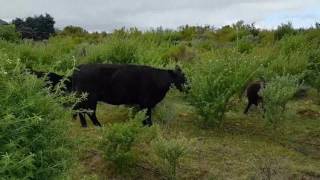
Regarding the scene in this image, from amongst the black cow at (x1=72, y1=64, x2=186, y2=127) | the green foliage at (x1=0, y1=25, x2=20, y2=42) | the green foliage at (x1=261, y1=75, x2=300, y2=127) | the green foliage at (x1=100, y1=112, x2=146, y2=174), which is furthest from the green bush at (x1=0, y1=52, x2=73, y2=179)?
the green foliage at (x1=0, y1=25, x2=20, y2=42)

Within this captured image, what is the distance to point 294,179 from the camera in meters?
8.62

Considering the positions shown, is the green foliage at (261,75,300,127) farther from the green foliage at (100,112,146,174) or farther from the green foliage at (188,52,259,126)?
the green foliage at (100,112,146,174)

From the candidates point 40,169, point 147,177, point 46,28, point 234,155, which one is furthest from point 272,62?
point 46,28

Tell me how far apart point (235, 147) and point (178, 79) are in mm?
1888

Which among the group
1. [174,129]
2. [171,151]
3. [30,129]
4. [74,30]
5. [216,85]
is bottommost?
[174,129]

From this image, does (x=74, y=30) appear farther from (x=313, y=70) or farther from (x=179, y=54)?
(x=313, y=70)

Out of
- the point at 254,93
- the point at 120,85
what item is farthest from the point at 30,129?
the point at 254,93

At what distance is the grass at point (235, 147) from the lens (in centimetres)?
854

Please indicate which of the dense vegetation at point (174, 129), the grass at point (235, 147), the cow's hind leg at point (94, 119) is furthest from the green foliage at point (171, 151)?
the cow's hind leg at point (94, 119)

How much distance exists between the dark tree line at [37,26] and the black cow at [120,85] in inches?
746

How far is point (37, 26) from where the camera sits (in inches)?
Result: 1224

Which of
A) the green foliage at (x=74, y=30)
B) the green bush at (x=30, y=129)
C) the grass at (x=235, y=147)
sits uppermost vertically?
the green foliage at (x=74, y=30)

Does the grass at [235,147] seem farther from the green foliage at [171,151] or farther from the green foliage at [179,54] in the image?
the green foliage at [179,54]

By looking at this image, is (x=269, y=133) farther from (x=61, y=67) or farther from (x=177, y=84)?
(x=61, y=67)
